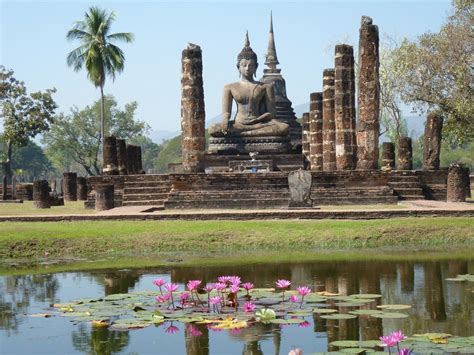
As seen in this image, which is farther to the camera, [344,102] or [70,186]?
[70,186]

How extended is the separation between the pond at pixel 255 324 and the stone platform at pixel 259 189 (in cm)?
905

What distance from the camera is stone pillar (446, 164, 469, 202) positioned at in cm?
2469

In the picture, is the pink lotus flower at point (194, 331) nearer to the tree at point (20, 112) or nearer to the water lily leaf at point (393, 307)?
the water lily leaf at point (393, 307)

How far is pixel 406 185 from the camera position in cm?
2586

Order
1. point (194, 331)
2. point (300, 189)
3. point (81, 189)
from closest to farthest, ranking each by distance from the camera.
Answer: point (194, 331) → point (300, 189) → point (81, 189)

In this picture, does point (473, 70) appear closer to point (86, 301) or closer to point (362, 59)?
point (362, 59)

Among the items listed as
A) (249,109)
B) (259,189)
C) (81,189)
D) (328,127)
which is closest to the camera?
(259,189)

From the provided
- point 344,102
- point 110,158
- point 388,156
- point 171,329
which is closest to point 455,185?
point 388,156

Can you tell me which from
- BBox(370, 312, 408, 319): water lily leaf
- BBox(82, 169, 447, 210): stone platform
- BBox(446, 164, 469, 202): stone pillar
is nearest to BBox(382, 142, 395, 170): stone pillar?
BBox(82, 169, 447, 210): stone platform

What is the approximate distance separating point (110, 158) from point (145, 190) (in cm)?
389

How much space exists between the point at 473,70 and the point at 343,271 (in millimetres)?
26760

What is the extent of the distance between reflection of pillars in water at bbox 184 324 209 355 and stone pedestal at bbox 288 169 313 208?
1270 cm

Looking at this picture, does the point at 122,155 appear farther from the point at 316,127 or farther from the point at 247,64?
the point at 316,127

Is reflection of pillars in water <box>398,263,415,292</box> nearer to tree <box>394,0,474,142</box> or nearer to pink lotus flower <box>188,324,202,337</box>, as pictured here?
pink lotus flower <box>188,324,202,337</box>
